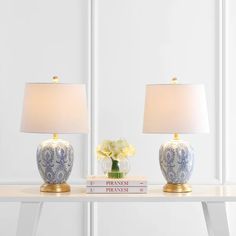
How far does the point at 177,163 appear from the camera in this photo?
261cm

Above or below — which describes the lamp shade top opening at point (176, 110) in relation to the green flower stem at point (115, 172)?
above

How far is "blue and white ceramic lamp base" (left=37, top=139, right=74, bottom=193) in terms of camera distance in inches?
102

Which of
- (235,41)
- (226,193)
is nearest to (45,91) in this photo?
(226,193)

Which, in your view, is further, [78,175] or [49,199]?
[78,175]

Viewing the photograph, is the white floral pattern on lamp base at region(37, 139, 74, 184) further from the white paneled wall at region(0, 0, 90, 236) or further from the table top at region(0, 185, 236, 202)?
the white paneled wall at region(0, 0, 90, 236)

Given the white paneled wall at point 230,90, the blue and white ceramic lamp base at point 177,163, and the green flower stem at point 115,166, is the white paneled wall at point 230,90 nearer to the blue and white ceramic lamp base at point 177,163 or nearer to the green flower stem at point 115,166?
the blue and white ceramic lamp base at point 177,163

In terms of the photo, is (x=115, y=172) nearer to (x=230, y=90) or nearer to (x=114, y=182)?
(x=114, y=182)

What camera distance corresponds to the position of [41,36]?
3.09m

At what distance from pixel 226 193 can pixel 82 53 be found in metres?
0.98

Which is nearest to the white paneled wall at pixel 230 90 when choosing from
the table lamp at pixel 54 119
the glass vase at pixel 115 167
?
the glass vase at pixel 115 167

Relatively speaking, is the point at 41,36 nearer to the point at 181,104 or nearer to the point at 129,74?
the point at 129,74

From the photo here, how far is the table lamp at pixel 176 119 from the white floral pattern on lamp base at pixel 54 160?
0.34m

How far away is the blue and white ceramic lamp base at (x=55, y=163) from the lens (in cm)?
259

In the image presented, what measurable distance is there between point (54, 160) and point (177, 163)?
494 millimetres
